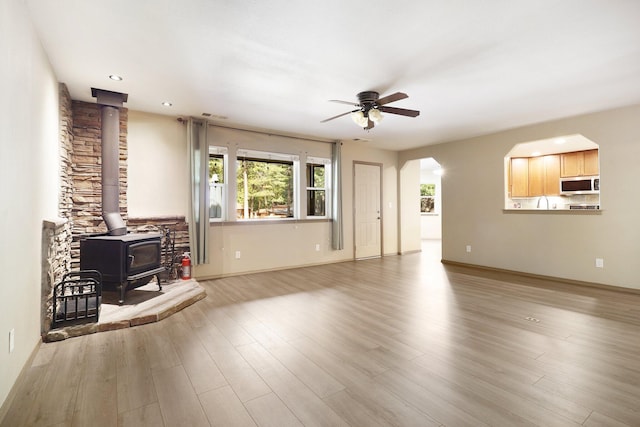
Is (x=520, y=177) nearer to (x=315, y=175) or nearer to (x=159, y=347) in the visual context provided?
(x=315, y=175)

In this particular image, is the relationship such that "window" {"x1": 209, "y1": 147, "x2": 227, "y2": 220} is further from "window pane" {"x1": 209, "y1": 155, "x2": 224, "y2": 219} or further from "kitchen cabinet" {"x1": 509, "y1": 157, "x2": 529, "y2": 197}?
"kitchen cabinet" {"x1": 509, "y1": 157, "x2": 529, "y2": 197}

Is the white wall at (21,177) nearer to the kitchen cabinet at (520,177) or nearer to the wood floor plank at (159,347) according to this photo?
the wood floor plank at (159,347)

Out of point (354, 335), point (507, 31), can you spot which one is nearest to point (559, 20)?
point (507, 31)

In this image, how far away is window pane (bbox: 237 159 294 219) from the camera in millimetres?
5570

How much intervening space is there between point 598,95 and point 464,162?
2.52 metres

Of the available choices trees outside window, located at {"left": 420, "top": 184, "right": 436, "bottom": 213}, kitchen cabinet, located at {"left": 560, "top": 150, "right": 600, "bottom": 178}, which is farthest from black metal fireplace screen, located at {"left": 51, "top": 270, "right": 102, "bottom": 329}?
trees outside window, located at {"left": 420, "top": 184, "right": 436, "bottom": 213}

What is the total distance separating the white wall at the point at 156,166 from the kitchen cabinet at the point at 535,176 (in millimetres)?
7135

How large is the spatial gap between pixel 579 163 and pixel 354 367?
7.04m

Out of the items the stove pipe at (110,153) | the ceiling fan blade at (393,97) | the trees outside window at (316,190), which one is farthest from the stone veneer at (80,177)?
the ceiling fan blade at (393,97)

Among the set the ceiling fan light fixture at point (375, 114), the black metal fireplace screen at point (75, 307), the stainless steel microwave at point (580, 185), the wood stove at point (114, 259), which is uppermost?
the ceiling fan light fixture at point (375, 114)

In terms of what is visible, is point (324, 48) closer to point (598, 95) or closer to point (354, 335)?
point (354, 335)

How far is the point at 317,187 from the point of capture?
6.47 m

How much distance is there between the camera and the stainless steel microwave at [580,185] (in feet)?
20.3

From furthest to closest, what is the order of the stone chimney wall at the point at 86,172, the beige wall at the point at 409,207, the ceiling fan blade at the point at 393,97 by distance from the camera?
the beige wall at the point at 409,207 → the stone chimney wall at the point at 86,172 → the ceiling fan blade at the point at 393,97
